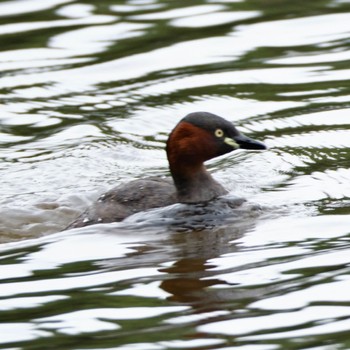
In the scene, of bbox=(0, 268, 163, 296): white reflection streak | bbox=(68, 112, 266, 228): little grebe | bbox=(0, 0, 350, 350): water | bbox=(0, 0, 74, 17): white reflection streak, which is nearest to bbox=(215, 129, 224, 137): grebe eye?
bbox=(68, 112, 266, 228): little grebe

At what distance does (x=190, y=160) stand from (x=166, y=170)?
1523 millimetres

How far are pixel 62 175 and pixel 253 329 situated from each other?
4.98 m

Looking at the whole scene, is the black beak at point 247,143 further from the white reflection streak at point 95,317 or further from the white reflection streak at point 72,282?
the white reflection streak at point 95,317

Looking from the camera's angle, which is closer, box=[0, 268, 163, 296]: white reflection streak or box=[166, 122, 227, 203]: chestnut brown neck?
box=[0, 268, 163, 296]: white reflection streak

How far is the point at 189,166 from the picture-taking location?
35.0ft

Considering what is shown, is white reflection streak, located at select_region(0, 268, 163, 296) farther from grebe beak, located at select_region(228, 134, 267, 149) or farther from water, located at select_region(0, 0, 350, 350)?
grebe beak, located at select_region(228, 134, 267, 149)

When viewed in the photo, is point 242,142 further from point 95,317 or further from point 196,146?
point 95,317

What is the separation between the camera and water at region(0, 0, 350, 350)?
7.63 metres

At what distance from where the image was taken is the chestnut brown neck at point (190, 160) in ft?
34.8

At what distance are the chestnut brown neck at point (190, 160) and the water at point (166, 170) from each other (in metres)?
0.36

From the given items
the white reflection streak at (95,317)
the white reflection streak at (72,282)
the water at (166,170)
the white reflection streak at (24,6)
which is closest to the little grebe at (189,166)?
the water at (166,170)

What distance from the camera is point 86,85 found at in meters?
14.4

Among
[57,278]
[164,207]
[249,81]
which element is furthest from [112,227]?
[249,81]

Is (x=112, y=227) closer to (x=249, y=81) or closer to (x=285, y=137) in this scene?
(x=285, y=137)
